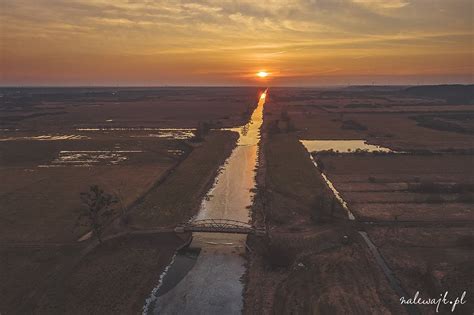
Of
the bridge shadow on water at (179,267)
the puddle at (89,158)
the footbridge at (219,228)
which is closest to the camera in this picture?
the bridge shadow on water at (179,267)

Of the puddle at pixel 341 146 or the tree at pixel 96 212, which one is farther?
the puddle at pixel 341 146

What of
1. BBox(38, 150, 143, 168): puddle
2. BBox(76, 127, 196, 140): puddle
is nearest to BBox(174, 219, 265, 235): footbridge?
BBox(38, 150, 143, 168): puddle

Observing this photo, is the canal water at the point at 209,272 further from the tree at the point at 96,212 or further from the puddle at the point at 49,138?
the puddle at the point at 49,138

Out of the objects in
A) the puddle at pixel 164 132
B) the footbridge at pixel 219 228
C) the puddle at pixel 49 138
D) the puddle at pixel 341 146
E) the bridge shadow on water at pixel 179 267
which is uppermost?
the puddle at pixel 164 132

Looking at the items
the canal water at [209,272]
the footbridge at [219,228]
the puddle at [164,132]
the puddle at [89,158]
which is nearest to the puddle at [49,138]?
the puddle at [164,132]

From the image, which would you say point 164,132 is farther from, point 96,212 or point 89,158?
point 96,212

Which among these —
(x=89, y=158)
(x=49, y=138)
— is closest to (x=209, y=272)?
(x=89, y=158)
